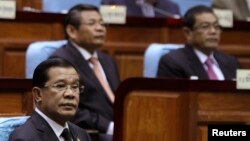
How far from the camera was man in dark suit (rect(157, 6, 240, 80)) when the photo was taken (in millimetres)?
4293

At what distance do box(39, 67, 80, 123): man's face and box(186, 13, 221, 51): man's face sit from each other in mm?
1756

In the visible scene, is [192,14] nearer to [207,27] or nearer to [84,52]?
[207,27]

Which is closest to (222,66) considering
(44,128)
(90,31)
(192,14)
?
(192,14)

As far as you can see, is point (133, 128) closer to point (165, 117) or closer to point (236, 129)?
point (165, 117)

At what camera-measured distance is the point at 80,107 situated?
12.9ft

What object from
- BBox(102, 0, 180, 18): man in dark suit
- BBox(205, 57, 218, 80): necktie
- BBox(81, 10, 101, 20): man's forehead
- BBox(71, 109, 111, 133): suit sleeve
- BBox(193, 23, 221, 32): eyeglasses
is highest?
BBox(102, 0, 180, 18): man in dark suit

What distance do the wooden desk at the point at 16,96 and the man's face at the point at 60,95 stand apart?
24.3 inches

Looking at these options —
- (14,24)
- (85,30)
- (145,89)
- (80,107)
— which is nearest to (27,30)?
(14,24)

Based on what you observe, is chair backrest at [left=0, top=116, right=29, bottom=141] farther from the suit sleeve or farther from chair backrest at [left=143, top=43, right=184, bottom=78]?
chair backrest at [left=143, top=43, right=184, bottom=78]

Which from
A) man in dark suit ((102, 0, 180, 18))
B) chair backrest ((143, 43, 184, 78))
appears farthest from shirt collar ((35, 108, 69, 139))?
man in dark suit ((102, 0, 180, 18))

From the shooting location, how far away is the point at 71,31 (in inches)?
167

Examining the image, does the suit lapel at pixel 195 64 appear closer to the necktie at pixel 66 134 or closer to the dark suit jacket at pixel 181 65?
the dark suit jacket at pixel 181 65

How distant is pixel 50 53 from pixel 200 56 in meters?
0.83

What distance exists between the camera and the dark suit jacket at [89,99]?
3.86 m
